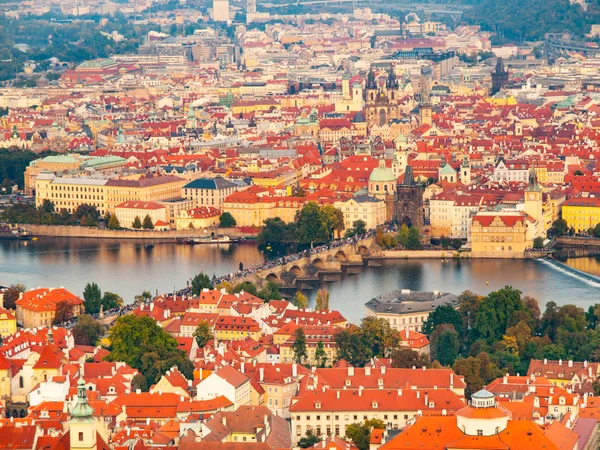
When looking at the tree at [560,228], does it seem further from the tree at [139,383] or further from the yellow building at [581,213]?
the tree at [139,383]

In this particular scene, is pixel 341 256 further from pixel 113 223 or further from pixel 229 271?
pixel 113 223

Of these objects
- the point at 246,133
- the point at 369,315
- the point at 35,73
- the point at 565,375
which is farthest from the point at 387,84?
the point at 565,375

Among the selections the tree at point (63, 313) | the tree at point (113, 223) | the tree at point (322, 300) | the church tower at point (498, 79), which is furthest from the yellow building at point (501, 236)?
the church tower at point (498, 79)

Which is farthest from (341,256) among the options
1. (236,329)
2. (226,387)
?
(226,387)

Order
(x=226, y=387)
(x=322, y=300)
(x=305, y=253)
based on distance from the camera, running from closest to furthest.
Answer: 1. (x=226, y=387)
2. (x=322, y=300)
3. (x=305, y=253)

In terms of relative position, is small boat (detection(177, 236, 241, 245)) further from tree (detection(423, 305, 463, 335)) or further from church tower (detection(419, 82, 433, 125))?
church tower (detection(419, 82, 433, 125))

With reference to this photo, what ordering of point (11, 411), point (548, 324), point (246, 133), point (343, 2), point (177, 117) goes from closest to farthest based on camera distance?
point (11, 411) < point (548, 324) < point (246, 133) < point (177, 117) < point (343, 2)

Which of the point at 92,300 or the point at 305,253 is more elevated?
the point at 92,300

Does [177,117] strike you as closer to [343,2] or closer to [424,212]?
[424,212]
